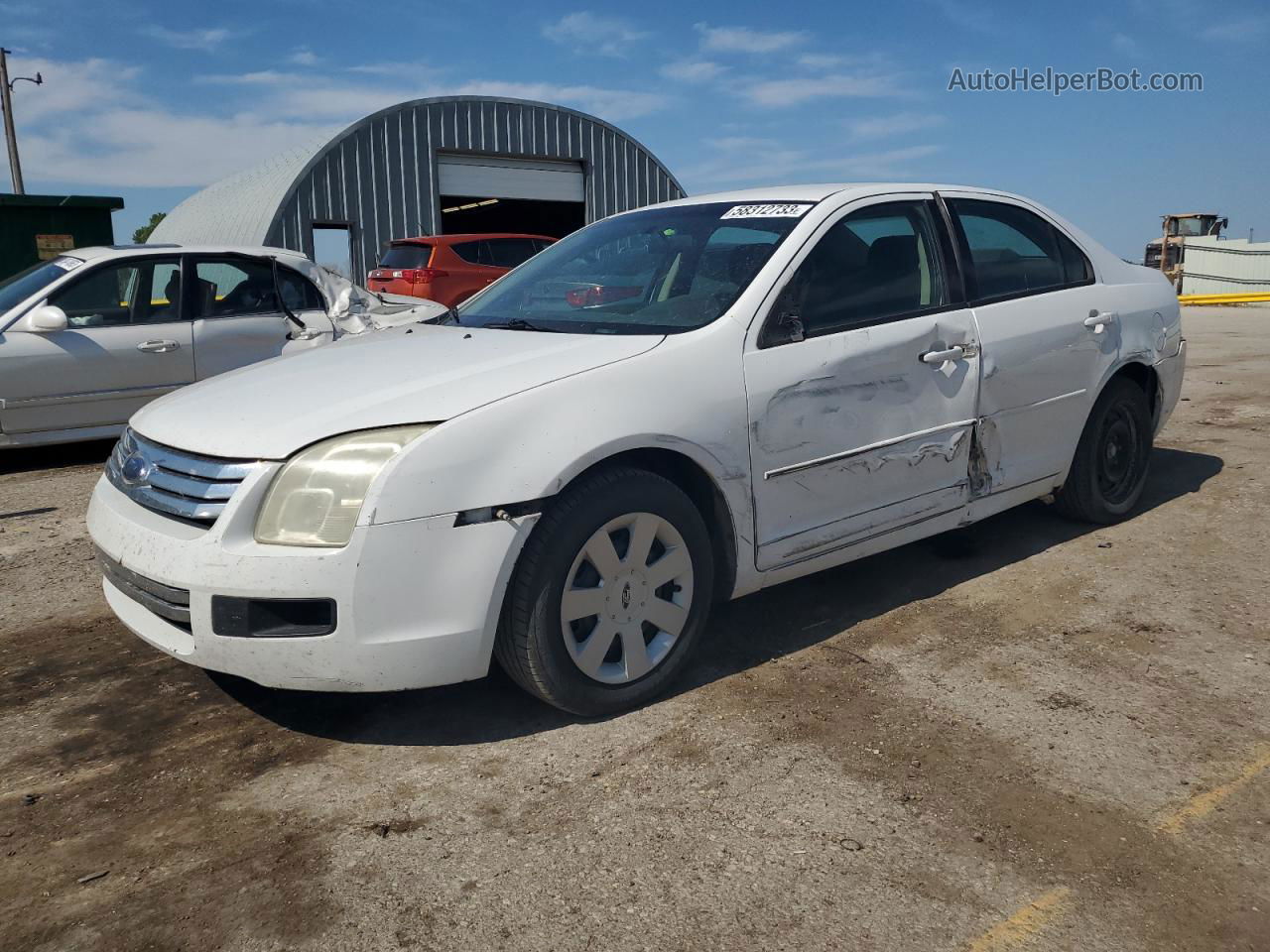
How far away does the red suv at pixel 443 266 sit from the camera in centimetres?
1458

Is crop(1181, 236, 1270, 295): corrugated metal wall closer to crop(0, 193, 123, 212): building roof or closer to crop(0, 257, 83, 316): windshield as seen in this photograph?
crop(0, 193, 123, 212): building roof

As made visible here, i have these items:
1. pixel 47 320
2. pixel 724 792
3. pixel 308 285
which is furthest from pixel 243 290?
pixel 724 792

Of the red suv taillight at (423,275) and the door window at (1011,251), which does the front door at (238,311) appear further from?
the red suv taillight at (423,275)

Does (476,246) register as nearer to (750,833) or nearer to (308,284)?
(308,284)

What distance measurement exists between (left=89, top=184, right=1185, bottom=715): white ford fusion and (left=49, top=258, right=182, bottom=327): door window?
13.5 feet

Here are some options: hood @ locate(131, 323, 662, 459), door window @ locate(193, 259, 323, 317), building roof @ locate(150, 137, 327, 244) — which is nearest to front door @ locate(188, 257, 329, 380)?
door window @ locate(193, 259, 323, 317)

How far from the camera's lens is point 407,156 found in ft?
68.9

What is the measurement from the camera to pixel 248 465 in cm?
281

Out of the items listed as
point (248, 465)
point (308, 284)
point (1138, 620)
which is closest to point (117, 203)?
point (308, 284)

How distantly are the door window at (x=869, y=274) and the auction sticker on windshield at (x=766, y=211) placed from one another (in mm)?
150

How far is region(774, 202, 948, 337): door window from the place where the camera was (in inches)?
141

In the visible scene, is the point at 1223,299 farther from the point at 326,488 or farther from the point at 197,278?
the point at 326,488

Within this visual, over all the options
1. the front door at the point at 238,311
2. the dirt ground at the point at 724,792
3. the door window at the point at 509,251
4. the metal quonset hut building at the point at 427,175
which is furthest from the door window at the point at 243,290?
the metal quonset hut building at the point at 427,175

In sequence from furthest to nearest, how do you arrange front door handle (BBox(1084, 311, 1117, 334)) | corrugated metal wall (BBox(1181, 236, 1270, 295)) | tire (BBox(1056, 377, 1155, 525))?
corrugated metal wall (BBox(1181, 236, 1270, 295)) → tire (BBox(1056, 377, 1155, 525)) → front door handle (BBox(1084, 311, 1117, 334))
